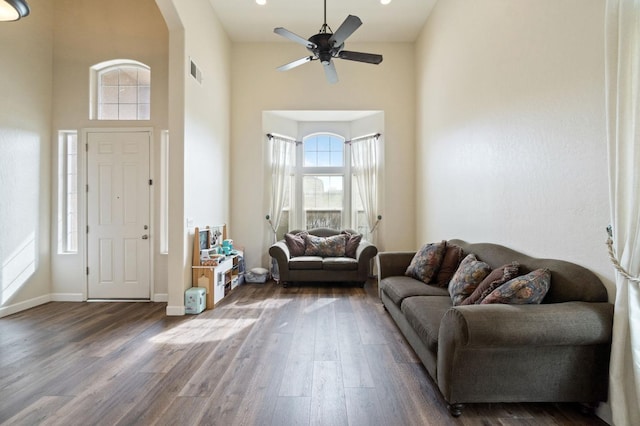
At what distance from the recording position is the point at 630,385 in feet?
5.59

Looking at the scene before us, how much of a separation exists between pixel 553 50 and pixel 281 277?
4401mm

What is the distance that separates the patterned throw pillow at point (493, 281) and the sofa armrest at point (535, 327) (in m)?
0.48

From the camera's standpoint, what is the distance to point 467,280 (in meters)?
2.71

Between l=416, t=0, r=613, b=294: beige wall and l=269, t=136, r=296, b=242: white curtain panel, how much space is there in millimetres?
2961

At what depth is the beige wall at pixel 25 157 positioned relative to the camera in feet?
12.4

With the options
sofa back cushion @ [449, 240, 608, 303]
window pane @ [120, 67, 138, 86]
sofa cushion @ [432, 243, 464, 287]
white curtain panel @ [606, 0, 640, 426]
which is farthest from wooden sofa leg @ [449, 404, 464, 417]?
window pane @ [120, 67, 138, 86]

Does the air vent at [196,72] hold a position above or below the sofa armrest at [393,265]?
above

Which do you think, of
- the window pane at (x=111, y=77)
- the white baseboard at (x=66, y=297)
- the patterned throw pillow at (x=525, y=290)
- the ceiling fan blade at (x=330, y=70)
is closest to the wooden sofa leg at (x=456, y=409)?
the patterned throw pillow at (x=525, y=290)

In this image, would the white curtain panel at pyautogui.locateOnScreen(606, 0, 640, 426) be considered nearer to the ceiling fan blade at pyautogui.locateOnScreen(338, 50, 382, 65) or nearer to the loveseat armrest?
the ceiling fan blade at pyautogui.locateOnScreen(338, 50, 382, 65)

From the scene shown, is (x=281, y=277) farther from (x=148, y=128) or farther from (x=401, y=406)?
(x=401, y=406)

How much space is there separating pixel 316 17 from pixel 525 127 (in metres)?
3.88

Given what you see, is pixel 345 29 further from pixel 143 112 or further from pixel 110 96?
pixel 110 96

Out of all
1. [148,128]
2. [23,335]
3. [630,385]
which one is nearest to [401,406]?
[630,385]

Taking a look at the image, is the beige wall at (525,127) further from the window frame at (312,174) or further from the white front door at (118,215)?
the white front door at (118,215)
